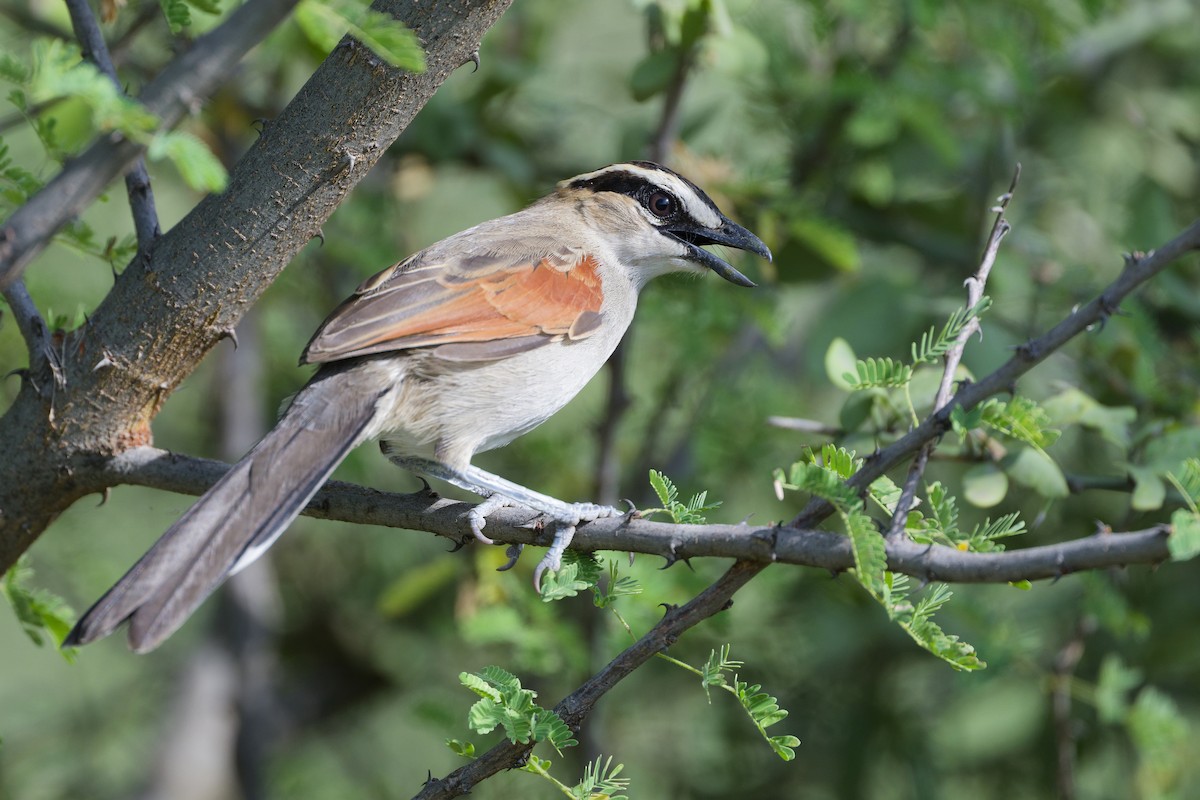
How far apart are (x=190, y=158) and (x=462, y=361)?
1.63 meters

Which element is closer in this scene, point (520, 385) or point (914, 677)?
point (520, 385)

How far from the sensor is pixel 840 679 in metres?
5.25

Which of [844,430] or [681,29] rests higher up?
[681,29]

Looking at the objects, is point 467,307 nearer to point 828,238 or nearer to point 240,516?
point 240,516

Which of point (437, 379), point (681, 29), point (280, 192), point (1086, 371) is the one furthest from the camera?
point (1086, 371)

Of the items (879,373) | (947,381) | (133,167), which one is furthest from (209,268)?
(947,381)

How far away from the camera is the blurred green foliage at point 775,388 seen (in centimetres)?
422

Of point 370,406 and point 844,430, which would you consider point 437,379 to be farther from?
point 844,430

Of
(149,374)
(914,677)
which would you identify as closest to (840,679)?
(914,677)

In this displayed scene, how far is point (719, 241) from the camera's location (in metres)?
3.95

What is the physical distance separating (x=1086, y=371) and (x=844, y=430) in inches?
57.3

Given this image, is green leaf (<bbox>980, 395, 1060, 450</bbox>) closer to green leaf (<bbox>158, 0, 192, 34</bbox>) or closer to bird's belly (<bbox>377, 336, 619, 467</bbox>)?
bird's belly (<bbox>377, 336, 619, 467</bbox>)

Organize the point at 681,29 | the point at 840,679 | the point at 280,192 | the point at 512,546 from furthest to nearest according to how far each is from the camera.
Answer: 1. the point at 840,679
2. the point at 681,29
3. the point at 512,546
4. the point at 280,192

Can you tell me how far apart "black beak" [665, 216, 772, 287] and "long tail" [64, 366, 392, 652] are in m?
1.30
